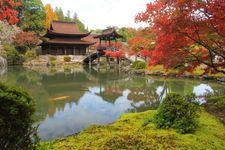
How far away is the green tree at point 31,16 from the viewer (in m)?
64.6

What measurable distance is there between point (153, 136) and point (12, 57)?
47297mm

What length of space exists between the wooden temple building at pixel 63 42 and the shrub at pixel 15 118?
4857 centimetres

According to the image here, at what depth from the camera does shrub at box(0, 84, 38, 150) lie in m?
3.73

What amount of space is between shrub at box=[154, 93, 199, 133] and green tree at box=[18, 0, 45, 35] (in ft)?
199

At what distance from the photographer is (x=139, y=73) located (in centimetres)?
3562

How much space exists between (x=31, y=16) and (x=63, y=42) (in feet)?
58.1

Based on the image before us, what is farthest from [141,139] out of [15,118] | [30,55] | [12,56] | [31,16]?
[31,16]

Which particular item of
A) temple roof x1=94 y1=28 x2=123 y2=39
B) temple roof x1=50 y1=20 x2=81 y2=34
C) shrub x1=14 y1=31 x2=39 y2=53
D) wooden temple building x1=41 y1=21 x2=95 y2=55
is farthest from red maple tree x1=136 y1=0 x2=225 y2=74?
temple roof x1=50 y1=20 x2=81 y2=34

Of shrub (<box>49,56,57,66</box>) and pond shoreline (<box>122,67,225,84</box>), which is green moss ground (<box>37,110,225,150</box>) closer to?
pond shoreline (<box>122,67,225,84</box>)

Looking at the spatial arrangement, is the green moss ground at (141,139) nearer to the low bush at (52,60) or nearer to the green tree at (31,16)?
the low bush at (52,60)

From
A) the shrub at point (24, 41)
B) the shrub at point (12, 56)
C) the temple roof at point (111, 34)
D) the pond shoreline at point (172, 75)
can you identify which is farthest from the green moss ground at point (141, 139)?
the shrub at point (24, 41)

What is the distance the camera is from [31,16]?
6562 cm

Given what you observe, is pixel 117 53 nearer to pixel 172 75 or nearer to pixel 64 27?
pixel 172 75

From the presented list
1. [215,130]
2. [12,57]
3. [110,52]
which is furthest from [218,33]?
[12,57]
